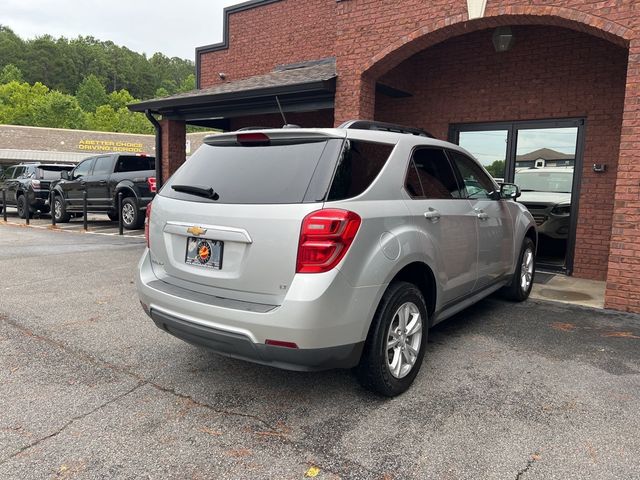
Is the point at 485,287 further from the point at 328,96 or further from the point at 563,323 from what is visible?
the point at 328,96

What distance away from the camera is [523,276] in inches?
231

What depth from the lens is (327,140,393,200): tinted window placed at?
114 inches

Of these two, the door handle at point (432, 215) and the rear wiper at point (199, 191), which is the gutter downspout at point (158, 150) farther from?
the door handle at point (432, 215)

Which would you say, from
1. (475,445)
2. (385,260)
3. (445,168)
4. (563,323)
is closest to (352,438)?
(475,445)

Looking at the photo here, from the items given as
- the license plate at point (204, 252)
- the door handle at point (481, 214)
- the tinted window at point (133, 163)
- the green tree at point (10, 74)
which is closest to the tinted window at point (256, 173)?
the license plate at point (204, 252)

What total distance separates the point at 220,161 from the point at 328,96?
555 cm

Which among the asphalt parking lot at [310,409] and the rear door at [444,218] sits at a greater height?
the rear door at [444,218]

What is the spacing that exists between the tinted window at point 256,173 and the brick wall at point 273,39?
8.36 metres

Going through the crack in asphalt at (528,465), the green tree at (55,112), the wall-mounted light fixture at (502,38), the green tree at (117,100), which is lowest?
the crack in asphalt at (528,465)

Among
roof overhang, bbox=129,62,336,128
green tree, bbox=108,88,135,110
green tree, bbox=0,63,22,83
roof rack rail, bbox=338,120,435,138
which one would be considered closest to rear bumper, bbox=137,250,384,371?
roof rack rail, bbox=338,120,435,138

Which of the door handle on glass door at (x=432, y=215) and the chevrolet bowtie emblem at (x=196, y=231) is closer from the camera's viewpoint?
the chevrolet bowtie emblem at (x=196, y=231)

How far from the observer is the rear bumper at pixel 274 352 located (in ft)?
8.93

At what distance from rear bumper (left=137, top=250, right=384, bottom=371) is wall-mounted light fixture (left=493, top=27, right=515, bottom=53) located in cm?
605

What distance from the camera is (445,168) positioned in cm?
414
